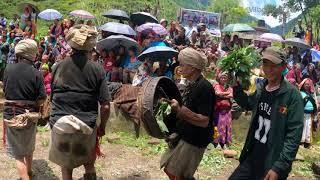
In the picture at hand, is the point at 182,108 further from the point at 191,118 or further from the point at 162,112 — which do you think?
the point at 162,112

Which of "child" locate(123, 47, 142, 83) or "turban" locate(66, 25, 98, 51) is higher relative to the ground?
"turban" locate(66, 25, 98, 51)

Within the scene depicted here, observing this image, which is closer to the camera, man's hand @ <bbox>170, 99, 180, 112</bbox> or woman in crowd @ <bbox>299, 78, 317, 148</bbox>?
man's hand @ <bbox>170, 99, 180, 112</bbox>

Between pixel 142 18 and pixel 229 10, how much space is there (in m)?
58.1

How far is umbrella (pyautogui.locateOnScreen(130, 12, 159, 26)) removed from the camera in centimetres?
1406

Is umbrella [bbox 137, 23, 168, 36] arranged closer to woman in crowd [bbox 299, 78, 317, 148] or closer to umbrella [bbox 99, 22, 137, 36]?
umbrella [bbox 99, 22, 137, 36]

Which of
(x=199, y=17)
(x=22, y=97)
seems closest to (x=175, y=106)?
(x=22, y=97)

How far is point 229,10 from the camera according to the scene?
7006 cm

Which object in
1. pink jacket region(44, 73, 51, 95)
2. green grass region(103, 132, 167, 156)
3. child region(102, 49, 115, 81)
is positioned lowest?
green grass region(103, 132, 167, 156)

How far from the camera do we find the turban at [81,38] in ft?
15.5

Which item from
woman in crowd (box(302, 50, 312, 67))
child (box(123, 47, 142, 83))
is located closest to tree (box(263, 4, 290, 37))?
woman in crowd (box(302, 50, 312, 67))

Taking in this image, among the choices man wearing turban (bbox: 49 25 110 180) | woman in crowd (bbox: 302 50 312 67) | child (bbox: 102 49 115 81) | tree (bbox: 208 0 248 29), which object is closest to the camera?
man wearing turban (bbox: 49 25 110 180)

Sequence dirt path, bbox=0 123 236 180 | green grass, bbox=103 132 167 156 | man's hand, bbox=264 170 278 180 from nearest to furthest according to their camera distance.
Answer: man's hand, bbox=264 170 278 180 → dirt path, bbox=0 123 236 180 → green grass, bbox=103 132 167 156

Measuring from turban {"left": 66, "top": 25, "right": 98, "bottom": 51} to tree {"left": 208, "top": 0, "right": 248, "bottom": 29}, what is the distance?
59.3 m

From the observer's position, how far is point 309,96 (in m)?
9.99
